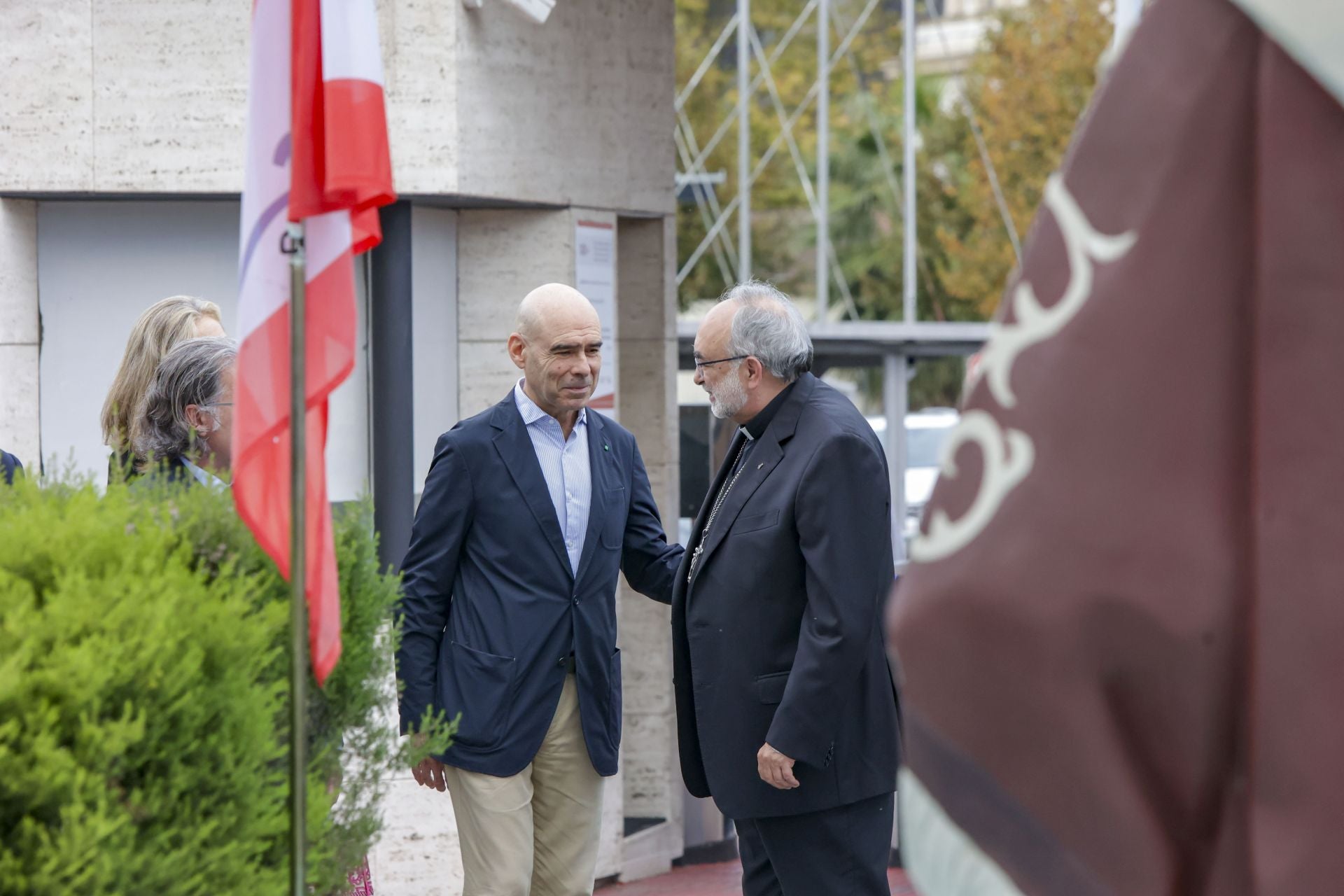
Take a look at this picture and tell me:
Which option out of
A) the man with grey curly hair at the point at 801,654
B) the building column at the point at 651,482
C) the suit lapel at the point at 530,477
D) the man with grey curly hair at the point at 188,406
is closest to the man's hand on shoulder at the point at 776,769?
the man with grey curly hair at the point at 801,654

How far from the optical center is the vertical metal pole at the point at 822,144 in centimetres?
1352

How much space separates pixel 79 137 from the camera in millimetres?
5871

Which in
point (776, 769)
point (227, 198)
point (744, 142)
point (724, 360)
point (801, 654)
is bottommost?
point (776, 769)

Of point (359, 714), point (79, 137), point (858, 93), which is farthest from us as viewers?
point (858, 93)

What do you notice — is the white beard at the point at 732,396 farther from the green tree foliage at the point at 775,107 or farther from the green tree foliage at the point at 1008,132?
the green tree foliage at the point at 1008,132

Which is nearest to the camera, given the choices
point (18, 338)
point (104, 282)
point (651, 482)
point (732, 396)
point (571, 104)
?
point (732, 396)

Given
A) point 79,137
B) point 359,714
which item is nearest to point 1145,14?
point 359,714

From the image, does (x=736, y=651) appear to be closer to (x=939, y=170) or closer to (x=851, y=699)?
(x=851, y=699)

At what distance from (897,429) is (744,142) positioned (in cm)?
271

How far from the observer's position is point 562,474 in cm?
474

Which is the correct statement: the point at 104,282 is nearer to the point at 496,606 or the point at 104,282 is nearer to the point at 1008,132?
the point at 496,606

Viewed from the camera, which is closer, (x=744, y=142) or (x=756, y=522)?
(x=756, y=522)

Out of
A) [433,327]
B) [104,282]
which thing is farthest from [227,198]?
[433,327]

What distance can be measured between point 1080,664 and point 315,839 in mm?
1944
